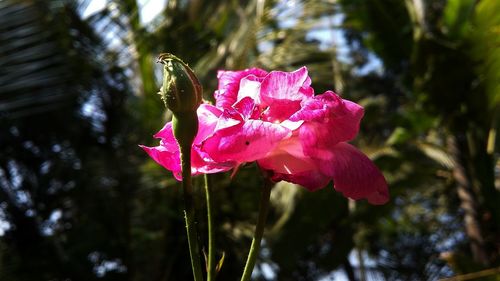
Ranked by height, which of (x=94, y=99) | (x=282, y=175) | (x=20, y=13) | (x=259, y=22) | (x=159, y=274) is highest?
(x=282, y=175)

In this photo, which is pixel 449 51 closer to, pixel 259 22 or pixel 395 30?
pixel 395 30

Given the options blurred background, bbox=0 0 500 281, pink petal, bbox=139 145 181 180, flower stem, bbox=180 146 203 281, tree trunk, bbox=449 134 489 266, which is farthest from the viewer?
tree trunk, bbox=449 134 489 266

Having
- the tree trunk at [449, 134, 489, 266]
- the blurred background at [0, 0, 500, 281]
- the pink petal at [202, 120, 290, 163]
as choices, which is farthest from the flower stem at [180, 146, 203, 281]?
the tree trunk at [449, 134, 489, 266]

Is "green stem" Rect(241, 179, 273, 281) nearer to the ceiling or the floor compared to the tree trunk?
nearer to the ceiling

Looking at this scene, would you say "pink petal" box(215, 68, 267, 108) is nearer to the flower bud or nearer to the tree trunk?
the flower bud

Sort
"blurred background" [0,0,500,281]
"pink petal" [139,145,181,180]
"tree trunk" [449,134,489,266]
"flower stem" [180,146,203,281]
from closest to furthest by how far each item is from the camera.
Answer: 1. "flower stem" [180,146,203,281]
2. "pink petal" [139,145,181,180]
3. "blurred background" [0,0,500,281]
4. "tree trunk" [449,134,489,266]

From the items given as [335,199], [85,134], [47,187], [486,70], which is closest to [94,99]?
[85,134]

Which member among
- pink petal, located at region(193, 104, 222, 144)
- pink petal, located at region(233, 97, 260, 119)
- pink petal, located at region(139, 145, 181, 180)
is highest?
pink petal, located at region(193, 104, 222, 144)
